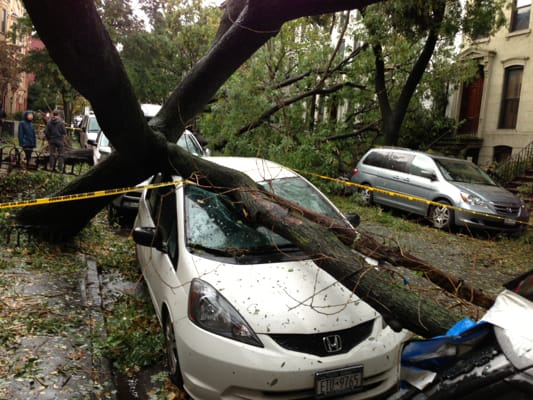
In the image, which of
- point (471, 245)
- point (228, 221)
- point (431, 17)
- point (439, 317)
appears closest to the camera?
point (439, 317)

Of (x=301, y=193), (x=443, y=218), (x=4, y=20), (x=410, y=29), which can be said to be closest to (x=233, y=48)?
(x=301, y=193)

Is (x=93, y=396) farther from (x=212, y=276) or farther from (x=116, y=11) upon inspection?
(x=116, y=11)

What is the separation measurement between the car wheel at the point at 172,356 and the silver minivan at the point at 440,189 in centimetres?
599

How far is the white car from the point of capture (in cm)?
313

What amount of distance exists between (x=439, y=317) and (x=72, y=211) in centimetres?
523

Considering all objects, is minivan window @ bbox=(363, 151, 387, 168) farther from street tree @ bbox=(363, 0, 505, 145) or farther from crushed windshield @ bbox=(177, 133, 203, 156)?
crushed windshield @ bbox=(177, 133, 203, 156)

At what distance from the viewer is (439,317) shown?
318cm

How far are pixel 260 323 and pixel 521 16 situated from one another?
1911 centimetres

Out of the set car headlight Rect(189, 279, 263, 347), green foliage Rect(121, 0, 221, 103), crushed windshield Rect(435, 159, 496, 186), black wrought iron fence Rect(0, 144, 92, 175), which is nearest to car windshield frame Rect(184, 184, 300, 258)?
car headlight Rect(189, 279, 263, 347)

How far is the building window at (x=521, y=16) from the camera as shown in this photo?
17.7m

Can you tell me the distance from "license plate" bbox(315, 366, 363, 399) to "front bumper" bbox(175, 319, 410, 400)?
3 cm

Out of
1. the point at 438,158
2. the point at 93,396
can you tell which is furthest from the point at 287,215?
the point at 438,158

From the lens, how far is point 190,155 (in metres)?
5.66

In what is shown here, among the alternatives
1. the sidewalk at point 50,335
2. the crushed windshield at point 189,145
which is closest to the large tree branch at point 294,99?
the crushed windshield at point 189,145
